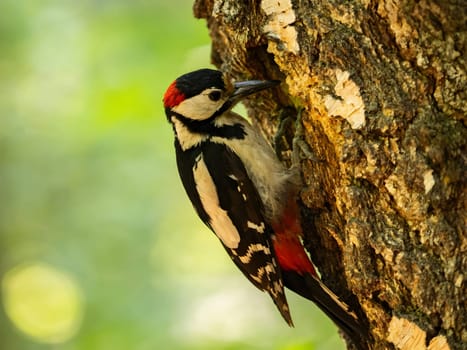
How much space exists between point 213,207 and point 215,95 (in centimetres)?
47

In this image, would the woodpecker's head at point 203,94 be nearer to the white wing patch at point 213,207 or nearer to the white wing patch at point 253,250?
the white wing patch at point 213,207

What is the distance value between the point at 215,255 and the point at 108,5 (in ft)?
7.54

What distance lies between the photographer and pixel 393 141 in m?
2.19

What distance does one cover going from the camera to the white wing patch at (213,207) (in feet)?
9.45

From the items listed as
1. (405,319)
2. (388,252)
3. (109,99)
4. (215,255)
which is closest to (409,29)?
(388,252)

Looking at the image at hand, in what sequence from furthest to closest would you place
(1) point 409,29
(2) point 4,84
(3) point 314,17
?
(2) point 4,84 < (3) point 314,17 < (1) point 409,29

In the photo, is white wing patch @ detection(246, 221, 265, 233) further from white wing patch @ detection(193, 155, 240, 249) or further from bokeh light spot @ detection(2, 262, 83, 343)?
bokeh light spot @ detection(2, 262, 83, 343)

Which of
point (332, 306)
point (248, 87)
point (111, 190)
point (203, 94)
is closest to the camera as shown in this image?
point (332, 306)

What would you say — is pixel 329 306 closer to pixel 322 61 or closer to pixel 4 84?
pixel 322 61

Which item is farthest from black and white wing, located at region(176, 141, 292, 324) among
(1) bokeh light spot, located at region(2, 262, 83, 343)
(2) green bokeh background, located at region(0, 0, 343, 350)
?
(1) bokeh light spot, located at region(2, 262, 83, 343)

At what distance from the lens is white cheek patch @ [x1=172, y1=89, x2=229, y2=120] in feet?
9.68

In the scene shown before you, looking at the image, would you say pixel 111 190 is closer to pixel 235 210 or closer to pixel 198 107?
pixel 198 107

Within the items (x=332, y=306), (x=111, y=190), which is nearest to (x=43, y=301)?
(x=111, y=190)

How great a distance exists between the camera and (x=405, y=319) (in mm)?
2197
